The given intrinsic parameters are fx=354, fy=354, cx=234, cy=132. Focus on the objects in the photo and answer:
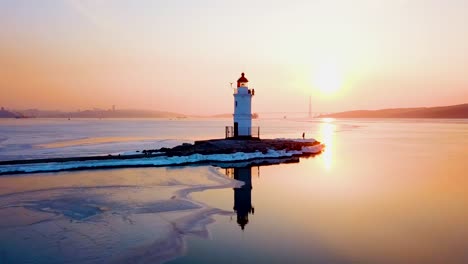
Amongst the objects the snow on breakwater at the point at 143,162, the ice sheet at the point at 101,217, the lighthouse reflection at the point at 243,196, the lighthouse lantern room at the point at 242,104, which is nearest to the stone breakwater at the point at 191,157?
the snow on breakwater at the point at 143,162

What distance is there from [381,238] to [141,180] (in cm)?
1360

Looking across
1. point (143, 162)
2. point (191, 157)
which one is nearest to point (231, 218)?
point (143, 162)

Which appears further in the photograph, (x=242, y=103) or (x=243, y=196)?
(x=242, y=103)

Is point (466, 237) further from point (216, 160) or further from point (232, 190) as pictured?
point (216, 160)

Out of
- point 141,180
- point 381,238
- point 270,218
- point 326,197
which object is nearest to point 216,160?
point 141,180

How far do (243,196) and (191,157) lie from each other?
12247mm

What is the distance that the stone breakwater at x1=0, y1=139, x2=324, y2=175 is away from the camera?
23.8 meters

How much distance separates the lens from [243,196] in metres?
16.8

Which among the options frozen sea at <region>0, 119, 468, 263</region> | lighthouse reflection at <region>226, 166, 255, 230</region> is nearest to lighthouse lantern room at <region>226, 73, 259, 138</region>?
lighthouse reflection at <region>226, 166, 255, 230</region>

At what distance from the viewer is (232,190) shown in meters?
18.1

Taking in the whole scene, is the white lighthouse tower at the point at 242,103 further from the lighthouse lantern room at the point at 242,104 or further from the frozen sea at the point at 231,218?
the frozen sea at the point at 231,218

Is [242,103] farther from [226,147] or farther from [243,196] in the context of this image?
[243,196]

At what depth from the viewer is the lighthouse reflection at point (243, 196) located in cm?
1325

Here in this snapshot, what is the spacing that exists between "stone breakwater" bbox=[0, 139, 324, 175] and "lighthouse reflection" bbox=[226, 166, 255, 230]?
12.6 ft
